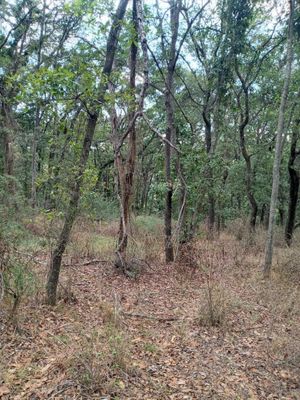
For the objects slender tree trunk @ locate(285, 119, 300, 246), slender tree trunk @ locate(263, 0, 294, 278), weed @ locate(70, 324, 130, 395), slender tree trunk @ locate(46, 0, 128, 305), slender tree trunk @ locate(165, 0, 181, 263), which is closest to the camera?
weed @ locate(70, 324, 130, 395)

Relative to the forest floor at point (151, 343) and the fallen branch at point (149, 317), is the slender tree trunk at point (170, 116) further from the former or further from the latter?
the fallen branch at point (149, 317)

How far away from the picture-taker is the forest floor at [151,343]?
2975mm

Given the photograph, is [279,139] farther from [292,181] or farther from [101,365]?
[292,181]

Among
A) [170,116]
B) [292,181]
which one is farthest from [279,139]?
[292,181]

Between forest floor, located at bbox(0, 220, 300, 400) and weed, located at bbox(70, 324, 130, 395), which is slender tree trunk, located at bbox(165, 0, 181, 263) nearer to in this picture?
forest floor, located at bbox(0, 220, 300, 400)

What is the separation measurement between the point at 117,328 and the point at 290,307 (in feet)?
9.93

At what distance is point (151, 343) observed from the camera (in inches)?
154

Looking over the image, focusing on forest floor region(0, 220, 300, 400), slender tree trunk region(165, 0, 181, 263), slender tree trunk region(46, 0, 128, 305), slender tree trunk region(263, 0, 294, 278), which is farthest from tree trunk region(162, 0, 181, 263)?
slender tree trunk region(46, 0, 128, 305)

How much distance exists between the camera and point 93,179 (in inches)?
172

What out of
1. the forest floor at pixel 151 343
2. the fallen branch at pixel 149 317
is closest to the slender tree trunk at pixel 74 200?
the forest floor at pixel 151 343

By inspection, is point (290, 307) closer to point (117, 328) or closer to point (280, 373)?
point (280, 373)

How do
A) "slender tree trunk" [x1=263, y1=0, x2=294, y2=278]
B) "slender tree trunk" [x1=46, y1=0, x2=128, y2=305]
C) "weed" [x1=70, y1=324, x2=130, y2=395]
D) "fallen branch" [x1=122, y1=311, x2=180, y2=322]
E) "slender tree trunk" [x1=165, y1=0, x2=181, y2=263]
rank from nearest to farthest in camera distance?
1. "weed" [x1=70, y1=324, x2=130, y2=395]
2. "slender tree trunk" [x1=46, y1=0, x2=128, y2=305]
3. "fallen branch" [x1=122, y1=311, x2=180, y2=322]
4. "slender tree trunk" [x1=263, y1=0, x2=294, y2=278]
5. "slender tree trunk" [x1=165, y1=0, x2=181, y2=263]

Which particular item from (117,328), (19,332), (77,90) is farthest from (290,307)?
(77,90)

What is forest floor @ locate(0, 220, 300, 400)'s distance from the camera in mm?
2975
